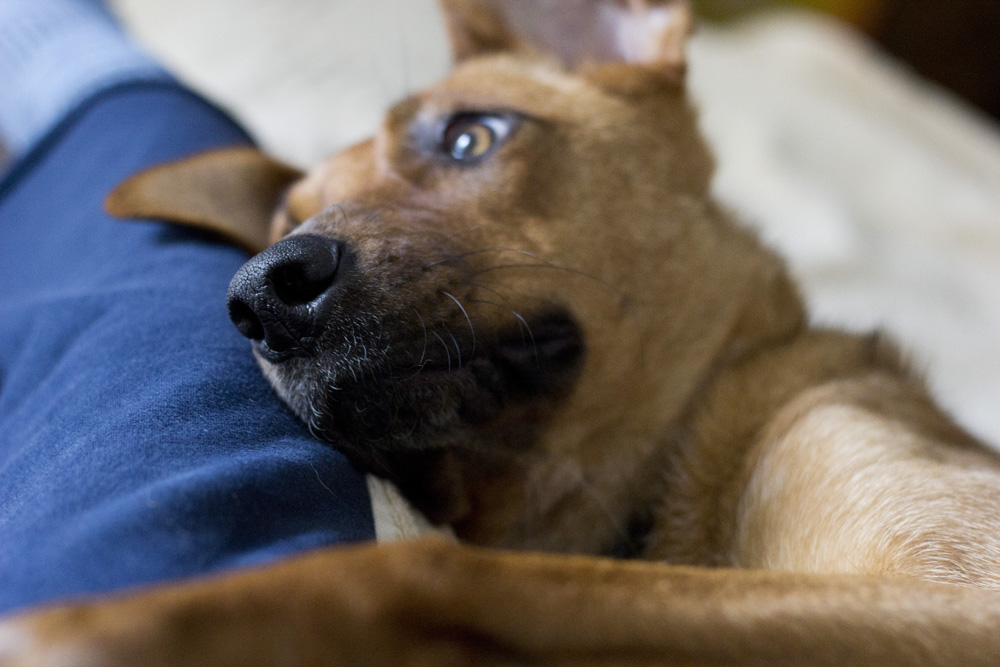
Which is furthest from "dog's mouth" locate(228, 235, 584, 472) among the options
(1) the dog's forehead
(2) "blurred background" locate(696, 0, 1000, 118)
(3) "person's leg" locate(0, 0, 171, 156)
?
(2) "blurred background" locate(696, 0, 1000, 118)

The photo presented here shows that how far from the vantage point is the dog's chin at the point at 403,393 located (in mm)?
1157

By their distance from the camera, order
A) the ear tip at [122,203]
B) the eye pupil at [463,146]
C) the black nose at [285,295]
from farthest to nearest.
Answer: the eye pupil at [463,146]
the ear tip at [122,203]
the black nose at [285,295]

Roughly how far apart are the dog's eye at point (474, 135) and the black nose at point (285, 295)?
0.55m

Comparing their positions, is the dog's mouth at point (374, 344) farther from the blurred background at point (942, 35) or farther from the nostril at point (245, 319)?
the blurred background at point (942, 35)

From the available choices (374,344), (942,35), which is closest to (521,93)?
(374,344)

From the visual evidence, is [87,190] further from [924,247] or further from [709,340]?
[924,247]

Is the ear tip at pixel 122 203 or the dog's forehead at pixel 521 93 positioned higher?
the dog's forehead at pixel 521 93

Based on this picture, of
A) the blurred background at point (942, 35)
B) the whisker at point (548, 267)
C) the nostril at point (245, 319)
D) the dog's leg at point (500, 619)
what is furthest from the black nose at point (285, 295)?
the blurred background at point (942, 35)

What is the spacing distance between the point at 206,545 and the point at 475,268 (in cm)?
71

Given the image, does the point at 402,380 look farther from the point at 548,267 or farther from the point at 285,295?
the point at 548,267

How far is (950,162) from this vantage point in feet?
11.6

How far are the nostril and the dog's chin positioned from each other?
4 cm

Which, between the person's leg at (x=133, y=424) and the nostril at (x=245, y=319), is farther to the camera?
the nostril at (x=245, y=319)

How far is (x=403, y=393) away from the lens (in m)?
1.20
